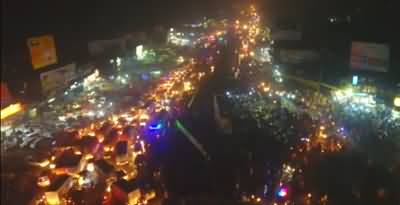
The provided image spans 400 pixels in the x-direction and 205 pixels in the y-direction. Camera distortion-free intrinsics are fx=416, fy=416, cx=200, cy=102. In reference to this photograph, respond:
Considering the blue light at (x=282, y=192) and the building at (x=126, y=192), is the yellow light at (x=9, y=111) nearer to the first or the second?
the building at (x=126, y=192)

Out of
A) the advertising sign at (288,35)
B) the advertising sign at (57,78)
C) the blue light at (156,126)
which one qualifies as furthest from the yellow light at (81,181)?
the advertising sign at (288,35)

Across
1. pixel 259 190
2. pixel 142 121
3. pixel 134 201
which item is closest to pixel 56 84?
pixel 142 121

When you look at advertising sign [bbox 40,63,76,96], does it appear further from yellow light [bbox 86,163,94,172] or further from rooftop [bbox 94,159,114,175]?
rooftop [bbox 94,159,114,175]

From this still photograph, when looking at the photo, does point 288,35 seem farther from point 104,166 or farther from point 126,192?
point 126,192

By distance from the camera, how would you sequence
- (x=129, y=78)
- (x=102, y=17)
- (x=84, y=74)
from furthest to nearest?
1. (x=102, y=17)
2. (x=129, y=78)
3. (x=84, y=74)

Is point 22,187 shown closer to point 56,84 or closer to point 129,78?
point 56,84

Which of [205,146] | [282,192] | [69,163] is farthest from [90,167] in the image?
[282,192]
